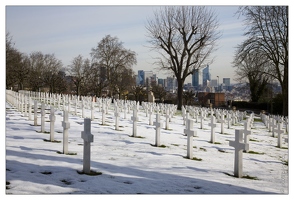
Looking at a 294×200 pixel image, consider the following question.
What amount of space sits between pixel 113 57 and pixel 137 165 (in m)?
1.85

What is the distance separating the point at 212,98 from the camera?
5.17 m

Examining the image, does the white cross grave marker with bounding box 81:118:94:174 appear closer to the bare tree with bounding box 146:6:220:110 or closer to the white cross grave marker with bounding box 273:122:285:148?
the bare tree with bounding box 146:6:220:110

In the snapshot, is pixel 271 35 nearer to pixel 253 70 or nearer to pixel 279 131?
pixel 253 70

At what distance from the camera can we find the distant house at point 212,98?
16.6 ft

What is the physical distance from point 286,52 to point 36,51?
3.90m

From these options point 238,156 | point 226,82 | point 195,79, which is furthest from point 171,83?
point 238,156

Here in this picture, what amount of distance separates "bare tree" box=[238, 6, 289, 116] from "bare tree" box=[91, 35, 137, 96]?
1.89 meters

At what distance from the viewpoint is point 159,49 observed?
5.30m

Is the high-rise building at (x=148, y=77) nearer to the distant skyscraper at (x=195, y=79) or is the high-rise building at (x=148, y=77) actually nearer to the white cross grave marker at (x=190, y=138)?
the distant skyscraper at (x=195, y=79)

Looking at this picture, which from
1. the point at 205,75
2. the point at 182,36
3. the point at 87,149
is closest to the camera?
the point at 87,149

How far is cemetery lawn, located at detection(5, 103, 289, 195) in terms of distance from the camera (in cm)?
353

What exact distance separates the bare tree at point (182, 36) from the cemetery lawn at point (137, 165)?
4.60ft

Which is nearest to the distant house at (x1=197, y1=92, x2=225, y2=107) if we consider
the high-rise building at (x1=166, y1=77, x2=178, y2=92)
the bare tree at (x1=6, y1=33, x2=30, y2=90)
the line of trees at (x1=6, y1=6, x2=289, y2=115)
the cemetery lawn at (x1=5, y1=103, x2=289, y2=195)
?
the line of trees at (x1=6, y1=6, x2=289, y2=115)

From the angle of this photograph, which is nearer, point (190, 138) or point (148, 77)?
point (190, 138)
